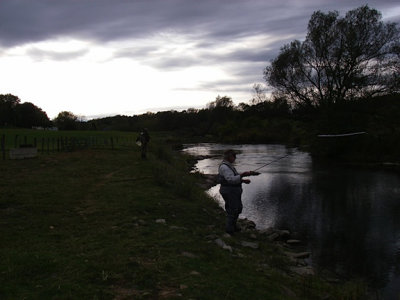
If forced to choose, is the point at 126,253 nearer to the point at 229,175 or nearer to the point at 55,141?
the point at 229,175

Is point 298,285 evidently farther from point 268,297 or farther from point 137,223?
point 137,223

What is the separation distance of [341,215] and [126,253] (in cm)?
1248

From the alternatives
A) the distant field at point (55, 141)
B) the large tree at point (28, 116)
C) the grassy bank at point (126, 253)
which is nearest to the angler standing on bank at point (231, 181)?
the grassy bank at point (126, 253)

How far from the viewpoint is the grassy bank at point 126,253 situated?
222 inches

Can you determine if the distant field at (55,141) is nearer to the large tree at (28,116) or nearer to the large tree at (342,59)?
the large tree at (342,59)

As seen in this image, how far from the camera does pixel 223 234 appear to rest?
1018 centimetres

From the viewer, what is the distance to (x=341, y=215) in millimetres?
16672

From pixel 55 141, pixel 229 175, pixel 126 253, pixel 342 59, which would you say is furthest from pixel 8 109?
pixel 126 253

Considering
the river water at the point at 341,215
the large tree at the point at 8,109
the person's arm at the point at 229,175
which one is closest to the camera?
the person's arm at the point at 229,175

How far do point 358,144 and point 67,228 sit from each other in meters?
37.9

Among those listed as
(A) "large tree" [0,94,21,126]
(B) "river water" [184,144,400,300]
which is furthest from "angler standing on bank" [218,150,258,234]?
(A) "large tree" [0,94,21,126]

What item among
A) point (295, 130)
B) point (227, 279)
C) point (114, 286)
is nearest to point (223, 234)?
point (227, 279)

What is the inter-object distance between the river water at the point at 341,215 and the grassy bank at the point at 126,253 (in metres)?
2.13

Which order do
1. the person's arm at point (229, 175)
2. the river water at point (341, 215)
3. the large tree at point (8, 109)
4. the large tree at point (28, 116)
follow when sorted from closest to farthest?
the person's arm at point (229, 175), the river water at point (341, 215), the large tree at point (8, 109), the large tree at point (28, 116)
